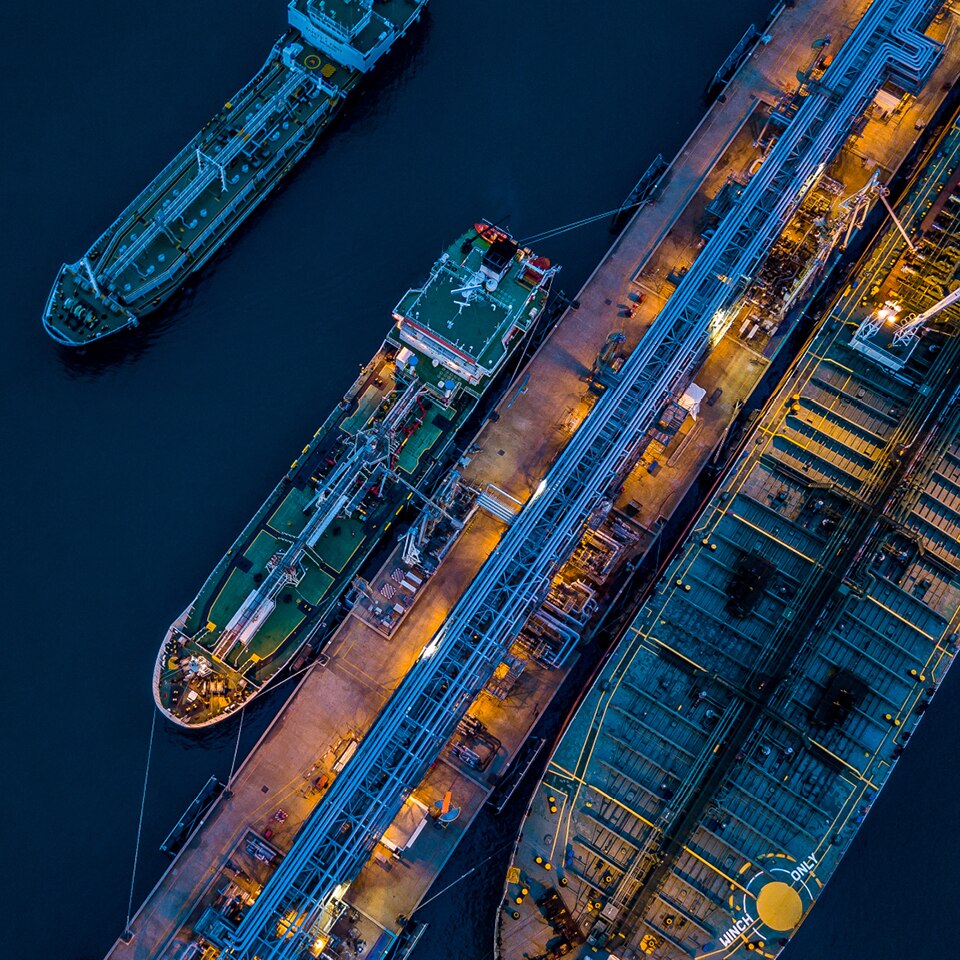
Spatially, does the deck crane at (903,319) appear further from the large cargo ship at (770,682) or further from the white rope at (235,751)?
the white rope at (235,751)

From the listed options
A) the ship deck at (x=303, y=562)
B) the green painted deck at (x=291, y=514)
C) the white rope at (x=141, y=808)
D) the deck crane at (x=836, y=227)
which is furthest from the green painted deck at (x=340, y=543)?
the deck crane at (x=836, y=227)

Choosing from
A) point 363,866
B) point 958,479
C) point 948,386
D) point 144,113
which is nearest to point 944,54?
point 948,386

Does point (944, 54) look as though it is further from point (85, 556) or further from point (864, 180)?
point (85, 556)

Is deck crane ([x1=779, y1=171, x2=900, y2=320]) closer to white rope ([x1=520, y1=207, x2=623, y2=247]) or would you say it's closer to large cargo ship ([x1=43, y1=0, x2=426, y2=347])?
white rope ([x1=520, y1=207, x2=623, y2=247])

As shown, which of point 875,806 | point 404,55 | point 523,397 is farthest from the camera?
point 404,55

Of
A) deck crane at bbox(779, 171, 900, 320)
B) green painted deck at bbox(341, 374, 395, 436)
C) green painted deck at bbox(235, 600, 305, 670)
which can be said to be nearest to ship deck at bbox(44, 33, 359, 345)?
green painted deck at bbox(341, 374, 395, 436)

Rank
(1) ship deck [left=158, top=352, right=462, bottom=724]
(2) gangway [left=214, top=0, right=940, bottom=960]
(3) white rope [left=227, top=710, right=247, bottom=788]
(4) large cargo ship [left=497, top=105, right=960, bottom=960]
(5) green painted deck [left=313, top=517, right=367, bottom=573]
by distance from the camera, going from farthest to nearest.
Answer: (5) green painted deck [left=313, top=517, right=367, bottom=573], (3) white rope [left=227, top=710, right=247, bottom=788], (1) ship deck [left=158, top=352, right=462, bottom=724], (2) gangway [left=214, top=0, right=940, bottom=960], (4) large cargo ship [left=497, top=105, right=960, bottom=960]

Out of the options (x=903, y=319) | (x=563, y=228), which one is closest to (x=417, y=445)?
(x=563, y=228)
